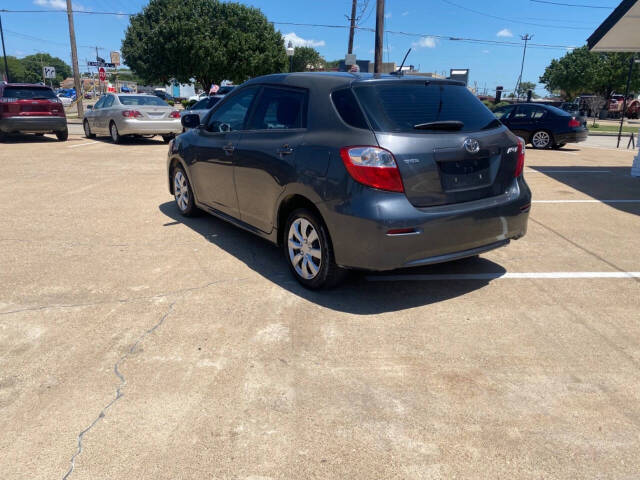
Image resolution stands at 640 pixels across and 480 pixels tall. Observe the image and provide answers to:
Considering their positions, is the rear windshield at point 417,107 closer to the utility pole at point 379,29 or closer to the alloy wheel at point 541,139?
the alloy wheel at point 541,139

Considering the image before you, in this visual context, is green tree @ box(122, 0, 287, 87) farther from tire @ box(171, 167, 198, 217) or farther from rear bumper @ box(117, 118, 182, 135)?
tire @ box(171, 167, 198, 217)

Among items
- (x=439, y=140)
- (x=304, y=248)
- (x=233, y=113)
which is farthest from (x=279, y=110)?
(x=439, y=140)

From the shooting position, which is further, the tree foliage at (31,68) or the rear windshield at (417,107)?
the tree foliage at (31,68)

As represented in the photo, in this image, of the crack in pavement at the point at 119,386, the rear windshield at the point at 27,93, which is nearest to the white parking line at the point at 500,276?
the crack in pavement at the point at 119,386

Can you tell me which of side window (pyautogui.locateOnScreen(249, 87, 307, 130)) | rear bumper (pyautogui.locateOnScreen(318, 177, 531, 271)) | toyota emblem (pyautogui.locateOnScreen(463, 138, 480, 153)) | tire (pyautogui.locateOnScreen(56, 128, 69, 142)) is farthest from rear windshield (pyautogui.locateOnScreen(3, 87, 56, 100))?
toyota emblem (pyautogui.locateOnScreen(463, 138, 480, 153))

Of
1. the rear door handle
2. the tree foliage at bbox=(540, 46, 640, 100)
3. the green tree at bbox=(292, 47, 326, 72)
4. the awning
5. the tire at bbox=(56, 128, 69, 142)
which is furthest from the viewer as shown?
the green tree at bbox=(292, 47, 326, 72)

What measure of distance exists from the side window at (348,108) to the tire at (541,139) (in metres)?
14.0

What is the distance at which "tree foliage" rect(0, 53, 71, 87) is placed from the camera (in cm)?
13050

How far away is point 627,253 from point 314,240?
344cm

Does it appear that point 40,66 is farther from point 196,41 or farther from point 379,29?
point 379,29

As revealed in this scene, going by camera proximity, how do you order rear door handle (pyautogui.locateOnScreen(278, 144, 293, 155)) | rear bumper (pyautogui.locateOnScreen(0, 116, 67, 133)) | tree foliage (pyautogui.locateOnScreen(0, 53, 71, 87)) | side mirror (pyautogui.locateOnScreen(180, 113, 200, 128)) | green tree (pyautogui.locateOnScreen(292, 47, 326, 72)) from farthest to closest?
tree foliage (pyautogui.locateOnScreen(0, 53, 71, 87)), green tree (pyautogui.locateOnScreen(292, 47, 326, 72)), rear bumper (pyautogui.locateOnScreen(0, 116, 67, 133)), side mirror (pyautogui.locateOnScreen(180, 113, 200, 128)), rear door handle (pyautogui.locateOnScreen(278, 144, 293, 155))

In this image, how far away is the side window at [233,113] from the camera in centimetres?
520

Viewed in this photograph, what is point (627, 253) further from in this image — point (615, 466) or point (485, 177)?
point (615, 466)

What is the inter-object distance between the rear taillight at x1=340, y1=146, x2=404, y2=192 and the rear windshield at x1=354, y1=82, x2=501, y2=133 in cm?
20
